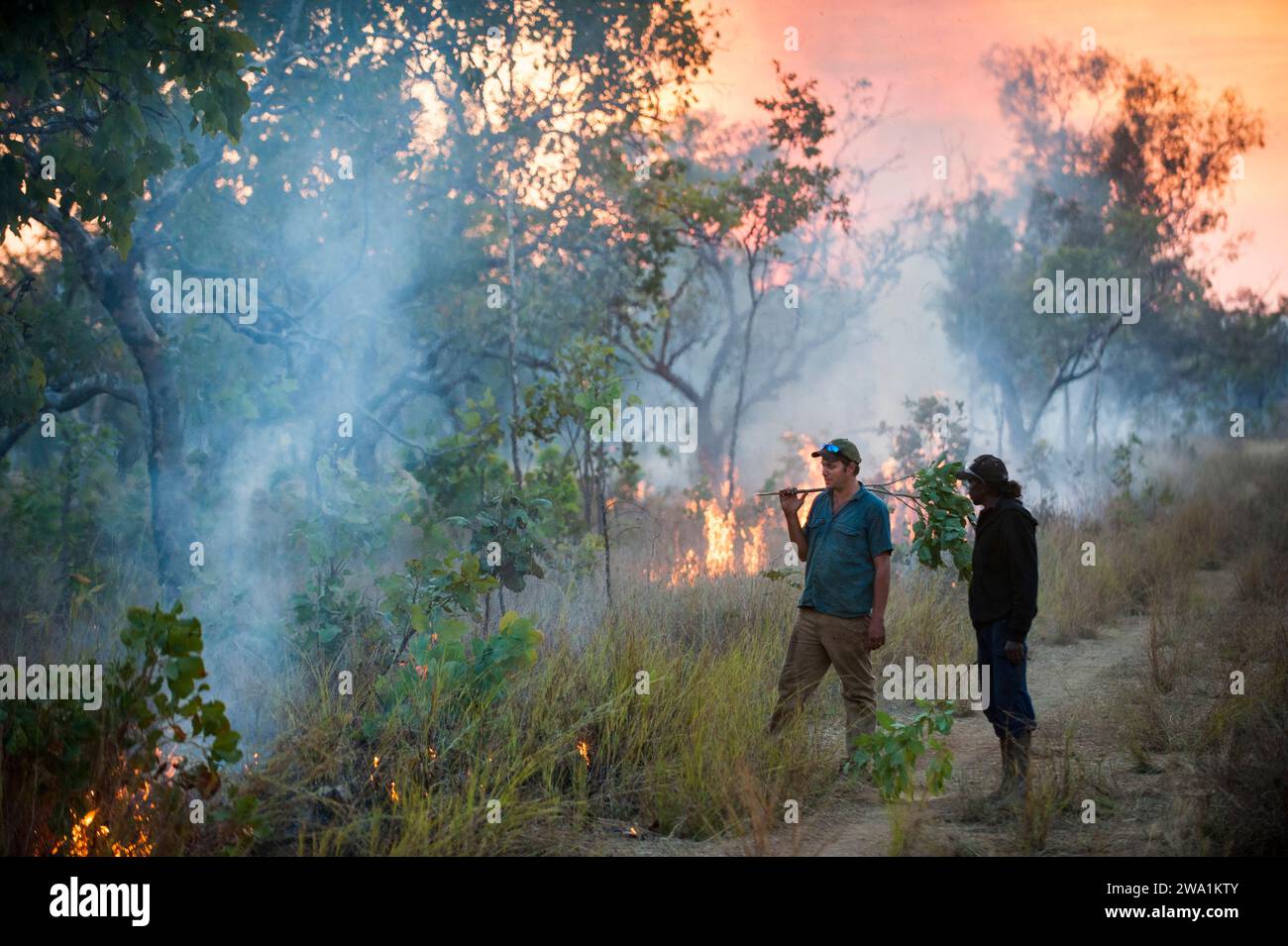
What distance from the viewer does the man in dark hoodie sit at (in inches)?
243

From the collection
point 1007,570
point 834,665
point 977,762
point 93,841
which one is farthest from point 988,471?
point 93,841

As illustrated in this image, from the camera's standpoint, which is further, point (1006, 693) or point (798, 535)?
point (798, 535)

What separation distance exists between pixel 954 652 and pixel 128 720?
6.30 meters

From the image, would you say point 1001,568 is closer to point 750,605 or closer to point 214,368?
point 750,605

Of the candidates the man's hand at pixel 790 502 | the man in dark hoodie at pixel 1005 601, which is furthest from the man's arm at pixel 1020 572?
the man's hand at pixel 790 502

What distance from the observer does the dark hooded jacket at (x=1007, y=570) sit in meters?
6.18

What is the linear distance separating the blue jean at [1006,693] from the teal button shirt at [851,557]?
2.40 ft

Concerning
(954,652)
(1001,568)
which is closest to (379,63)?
(954,652)

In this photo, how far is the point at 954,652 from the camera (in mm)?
9445

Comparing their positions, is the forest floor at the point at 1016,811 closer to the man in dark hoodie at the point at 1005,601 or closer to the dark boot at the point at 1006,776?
the dark boot at the point at 1006,776

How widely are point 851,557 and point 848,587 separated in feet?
0.56

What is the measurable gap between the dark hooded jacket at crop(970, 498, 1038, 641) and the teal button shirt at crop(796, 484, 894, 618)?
526 mm

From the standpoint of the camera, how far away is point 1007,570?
6.29m

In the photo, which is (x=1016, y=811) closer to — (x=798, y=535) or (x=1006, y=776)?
(x=1006, y=776)
